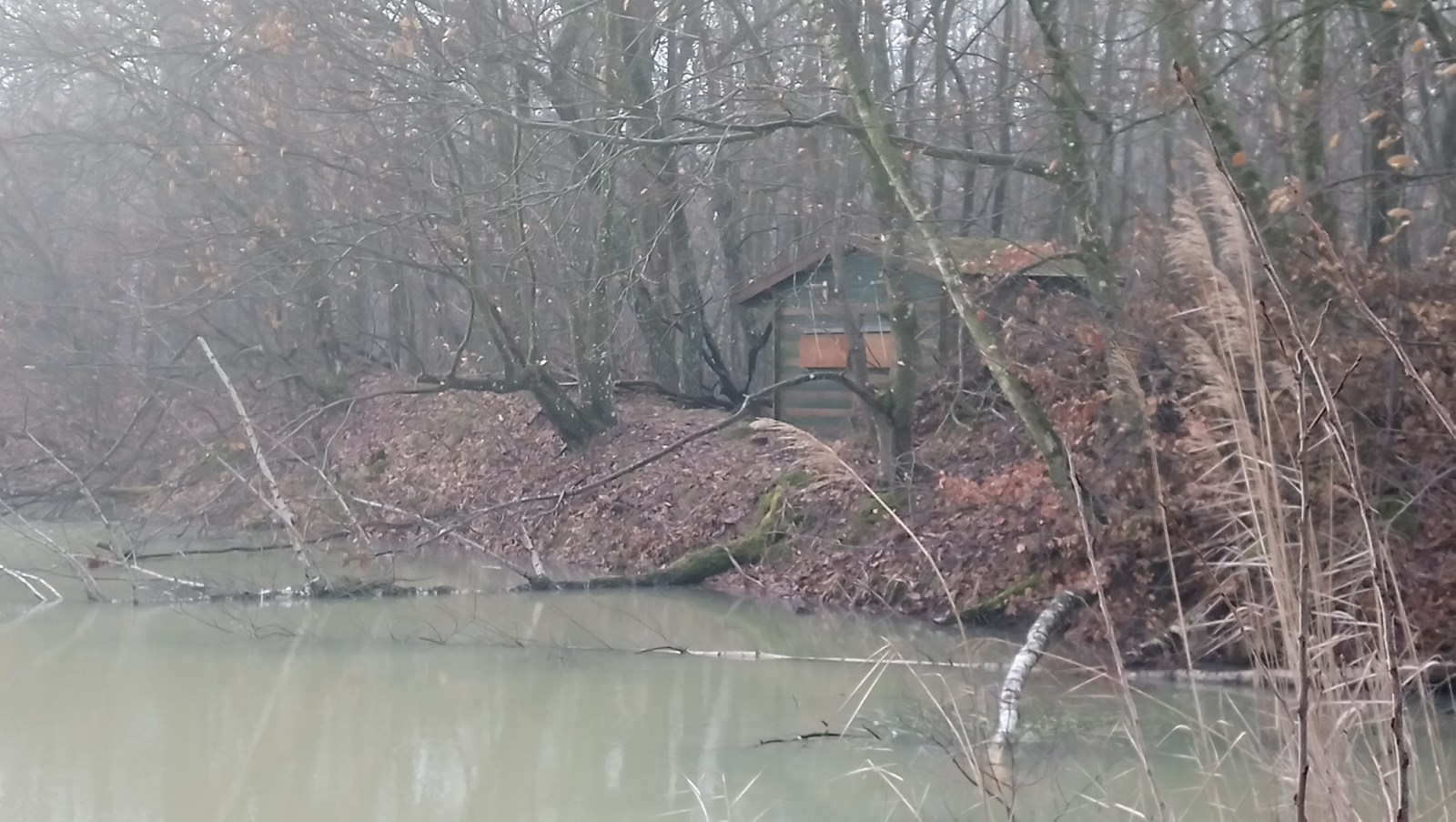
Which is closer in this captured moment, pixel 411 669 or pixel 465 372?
pixel 411 669

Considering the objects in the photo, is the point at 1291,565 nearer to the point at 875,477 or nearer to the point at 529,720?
the point at 529,720

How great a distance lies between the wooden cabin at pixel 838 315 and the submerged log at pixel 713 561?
5.76ft

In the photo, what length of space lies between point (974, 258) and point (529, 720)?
7.55 metres

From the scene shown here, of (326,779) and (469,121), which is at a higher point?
(469,121)

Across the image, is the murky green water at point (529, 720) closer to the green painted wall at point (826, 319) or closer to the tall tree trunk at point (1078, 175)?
the tall tree trunk at point (1078, 175)

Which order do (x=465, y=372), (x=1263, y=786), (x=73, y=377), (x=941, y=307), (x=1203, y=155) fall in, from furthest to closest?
(x=465, y=372)
(x=73, y=377)
(x=941, y=307)
(x=1263, y=786)
(x=1203, y=155)

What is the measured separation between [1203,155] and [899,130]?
10579 mm

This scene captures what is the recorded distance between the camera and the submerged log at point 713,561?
1384cm

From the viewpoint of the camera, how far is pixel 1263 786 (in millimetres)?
4285

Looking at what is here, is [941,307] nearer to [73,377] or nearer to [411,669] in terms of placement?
[411,669]

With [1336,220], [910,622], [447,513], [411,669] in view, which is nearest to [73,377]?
[447,513]

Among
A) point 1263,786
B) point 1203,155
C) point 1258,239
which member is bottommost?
point 1263,786

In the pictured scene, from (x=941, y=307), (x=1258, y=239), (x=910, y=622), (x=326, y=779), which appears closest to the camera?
(x=1258, y=239)

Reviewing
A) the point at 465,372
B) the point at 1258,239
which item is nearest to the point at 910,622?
the point at 1258,239
